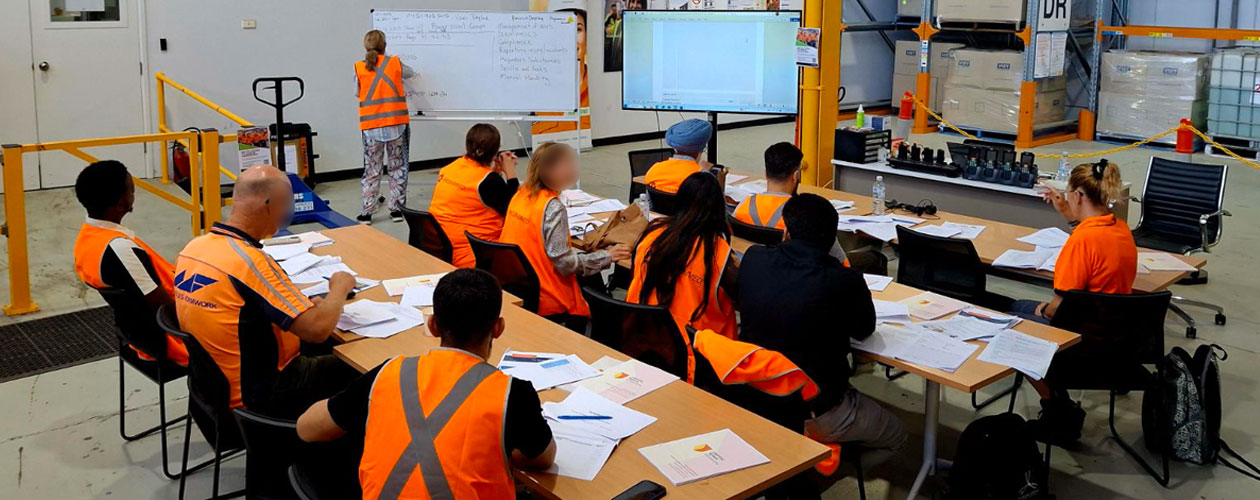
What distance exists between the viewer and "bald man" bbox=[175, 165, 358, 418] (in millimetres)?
3400

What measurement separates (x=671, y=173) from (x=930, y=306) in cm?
206

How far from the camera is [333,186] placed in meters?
10.2

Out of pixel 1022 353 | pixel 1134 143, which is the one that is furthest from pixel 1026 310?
pixel 1134 143

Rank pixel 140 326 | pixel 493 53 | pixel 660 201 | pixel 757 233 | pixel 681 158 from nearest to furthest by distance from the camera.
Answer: pixel 140 326 < pixel 757 233 < pixel 660 201 < pixel 681 158 < pixel 493 53

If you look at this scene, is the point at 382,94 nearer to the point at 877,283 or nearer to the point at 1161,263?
the point at 877,283

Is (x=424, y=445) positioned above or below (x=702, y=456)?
above

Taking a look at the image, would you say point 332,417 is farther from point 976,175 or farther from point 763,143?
point 763,143

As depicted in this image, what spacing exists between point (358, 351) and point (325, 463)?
69cm

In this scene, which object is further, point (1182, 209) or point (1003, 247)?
point (1182, 209)

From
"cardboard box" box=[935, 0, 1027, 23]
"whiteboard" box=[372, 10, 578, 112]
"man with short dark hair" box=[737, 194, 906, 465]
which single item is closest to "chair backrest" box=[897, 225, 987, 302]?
"man with short dark hair" box=[737, 194, 906, 465]

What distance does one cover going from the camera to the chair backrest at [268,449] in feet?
9.10

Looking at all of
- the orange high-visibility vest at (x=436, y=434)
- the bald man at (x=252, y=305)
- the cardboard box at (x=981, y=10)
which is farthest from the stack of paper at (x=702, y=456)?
the cardboard box at (x=981, y=10)

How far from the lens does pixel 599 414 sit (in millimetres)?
3023

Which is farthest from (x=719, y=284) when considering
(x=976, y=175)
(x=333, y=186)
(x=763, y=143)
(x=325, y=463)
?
(x=763, y=143)
